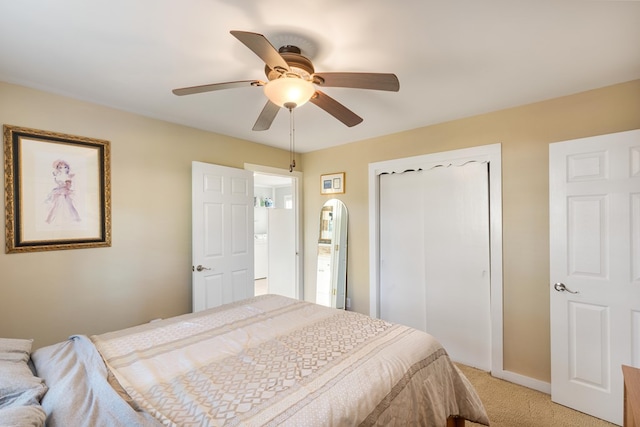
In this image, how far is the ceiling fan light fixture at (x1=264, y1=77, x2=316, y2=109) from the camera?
1.47 metres

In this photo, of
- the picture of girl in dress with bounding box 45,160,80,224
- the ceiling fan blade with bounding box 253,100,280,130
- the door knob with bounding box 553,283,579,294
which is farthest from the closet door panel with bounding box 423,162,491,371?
the picture of girl in dress with bounding box 45,160,80,224

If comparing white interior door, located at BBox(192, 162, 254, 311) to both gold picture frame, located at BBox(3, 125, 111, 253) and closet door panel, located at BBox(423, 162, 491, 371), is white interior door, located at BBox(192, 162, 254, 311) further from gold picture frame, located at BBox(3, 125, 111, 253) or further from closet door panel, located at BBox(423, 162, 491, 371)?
closet door panel, located at BBox(423, 162, 491, 371)

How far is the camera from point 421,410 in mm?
1372

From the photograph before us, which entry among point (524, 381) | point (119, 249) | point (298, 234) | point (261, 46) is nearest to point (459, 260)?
point (524, 381)

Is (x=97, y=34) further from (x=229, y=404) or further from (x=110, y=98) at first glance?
(x=229, y=404)

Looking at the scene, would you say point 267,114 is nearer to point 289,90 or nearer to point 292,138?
point 289,90

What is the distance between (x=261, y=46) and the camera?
3.92 ft

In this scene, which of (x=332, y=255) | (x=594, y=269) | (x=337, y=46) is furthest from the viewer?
(x=332, y=255)

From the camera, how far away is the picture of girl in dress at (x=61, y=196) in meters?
2.18

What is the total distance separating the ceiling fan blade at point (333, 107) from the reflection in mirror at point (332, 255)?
1903 mm

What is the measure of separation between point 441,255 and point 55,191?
11.1 feet

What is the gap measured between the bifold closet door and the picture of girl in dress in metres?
2.91

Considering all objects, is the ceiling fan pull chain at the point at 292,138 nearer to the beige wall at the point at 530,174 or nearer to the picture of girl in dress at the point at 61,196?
the beige wall at the point at 530,174

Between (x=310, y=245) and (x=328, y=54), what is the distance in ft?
9.12
